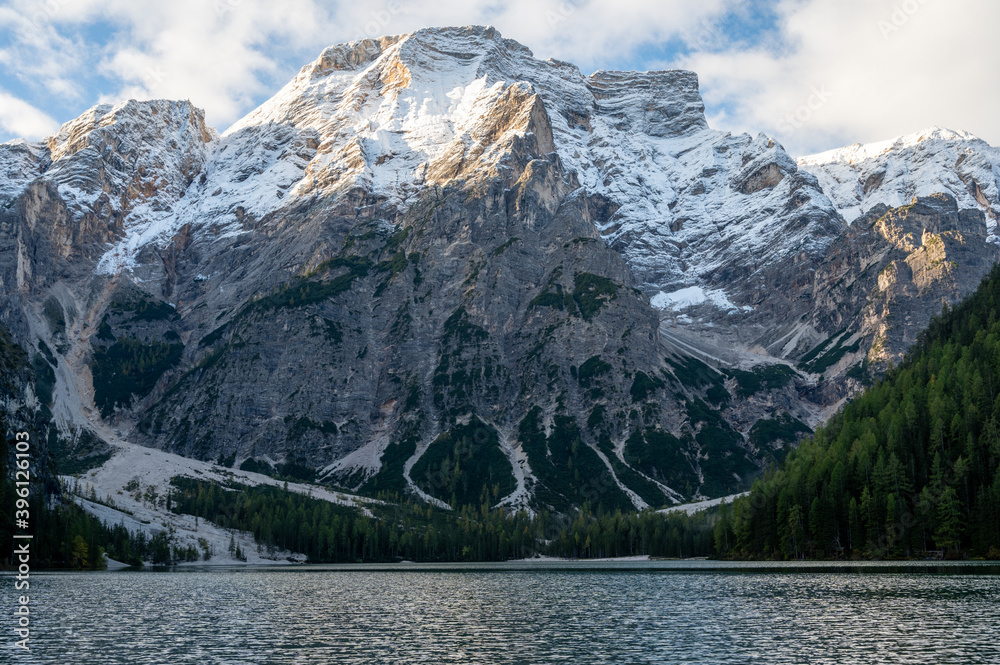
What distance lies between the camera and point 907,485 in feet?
536

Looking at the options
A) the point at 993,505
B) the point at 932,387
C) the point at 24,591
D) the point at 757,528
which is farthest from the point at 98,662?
the point at 932,387

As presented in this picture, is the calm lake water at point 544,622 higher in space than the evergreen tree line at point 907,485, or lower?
lower

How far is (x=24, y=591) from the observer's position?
120062 millimetres

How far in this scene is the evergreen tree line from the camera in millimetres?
155250

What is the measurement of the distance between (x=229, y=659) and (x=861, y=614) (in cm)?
5425

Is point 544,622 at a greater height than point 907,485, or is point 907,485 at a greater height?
point 907,485

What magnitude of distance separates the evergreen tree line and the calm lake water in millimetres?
25219

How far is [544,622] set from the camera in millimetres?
84438

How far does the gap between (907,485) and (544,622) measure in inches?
4118

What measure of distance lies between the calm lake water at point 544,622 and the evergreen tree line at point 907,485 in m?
25.2

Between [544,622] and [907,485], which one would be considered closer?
[544,622]

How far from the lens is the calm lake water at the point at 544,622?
6328 cm

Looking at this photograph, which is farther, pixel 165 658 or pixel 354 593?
pixel 354 593

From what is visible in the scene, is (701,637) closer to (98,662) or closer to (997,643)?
(997,643)
